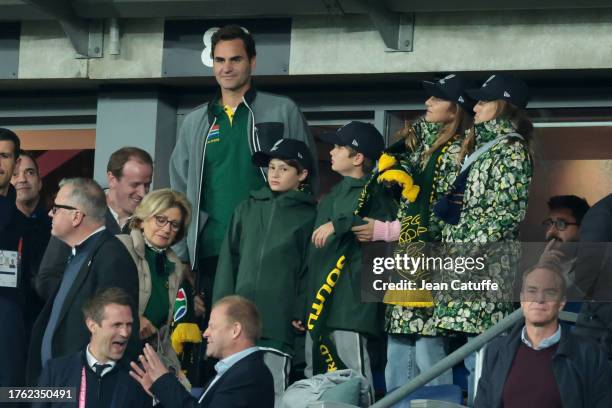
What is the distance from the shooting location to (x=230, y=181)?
9.94 m

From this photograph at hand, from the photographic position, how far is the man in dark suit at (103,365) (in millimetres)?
8422

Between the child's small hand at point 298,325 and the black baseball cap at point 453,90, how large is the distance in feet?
4.85

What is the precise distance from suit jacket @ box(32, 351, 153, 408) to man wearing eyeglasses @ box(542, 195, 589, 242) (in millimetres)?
2884

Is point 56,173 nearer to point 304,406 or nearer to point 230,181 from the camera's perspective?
point 230,181

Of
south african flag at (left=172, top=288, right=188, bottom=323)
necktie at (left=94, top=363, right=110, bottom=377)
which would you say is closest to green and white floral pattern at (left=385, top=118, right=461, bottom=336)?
south african flag at (left=172, top=288, right=188, bottom=323)

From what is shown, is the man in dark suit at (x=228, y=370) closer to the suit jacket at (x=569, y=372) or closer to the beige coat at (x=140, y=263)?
the beige coat at (x=140, y=263)

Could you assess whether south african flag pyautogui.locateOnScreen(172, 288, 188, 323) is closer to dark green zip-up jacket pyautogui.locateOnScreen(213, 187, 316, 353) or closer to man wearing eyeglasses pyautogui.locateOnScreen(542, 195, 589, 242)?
dark green zip-up jacket pyautogui.locateOnScreen(213, 187, 316, 353)

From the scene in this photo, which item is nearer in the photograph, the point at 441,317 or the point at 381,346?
the point at 441,317

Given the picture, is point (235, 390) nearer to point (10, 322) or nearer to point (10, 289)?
point (10, 322)

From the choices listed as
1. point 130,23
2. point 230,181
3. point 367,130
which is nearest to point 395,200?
point 367,130

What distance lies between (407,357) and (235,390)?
121cm

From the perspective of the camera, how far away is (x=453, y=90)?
922cm

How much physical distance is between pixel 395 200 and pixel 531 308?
1.44m

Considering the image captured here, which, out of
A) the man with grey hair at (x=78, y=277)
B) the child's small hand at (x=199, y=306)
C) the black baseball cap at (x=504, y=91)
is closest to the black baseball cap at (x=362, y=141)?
the black baseball cap at (x=504, y=91)
